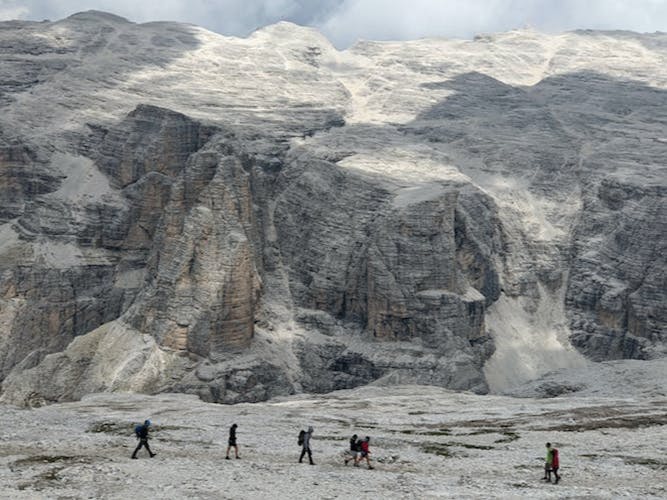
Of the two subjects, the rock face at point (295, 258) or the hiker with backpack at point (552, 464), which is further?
the rock face at point (295, 258)

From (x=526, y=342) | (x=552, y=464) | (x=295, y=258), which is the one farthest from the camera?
(x=526, y=342)

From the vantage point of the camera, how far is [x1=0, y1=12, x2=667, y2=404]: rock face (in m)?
124

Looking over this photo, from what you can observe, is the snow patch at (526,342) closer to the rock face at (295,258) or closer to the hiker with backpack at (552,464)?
the rock face at (295,258)

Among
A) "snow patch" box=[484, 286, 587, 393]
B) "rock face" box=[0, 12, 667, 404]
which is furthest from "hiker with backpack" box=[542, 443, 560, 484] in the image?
"snow patch" box=[484, 286, 587, 393]

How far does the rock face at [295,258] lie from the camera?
124 meters

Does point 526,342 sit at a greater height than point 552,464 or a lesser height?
greater

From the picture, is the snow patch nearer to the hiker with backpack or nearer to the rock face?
the rock face

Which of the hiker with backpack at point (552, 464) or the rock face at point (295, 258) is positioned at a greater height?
the rock face at point (295, 258)

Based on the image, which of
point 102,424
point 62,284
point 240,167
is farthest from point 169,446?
point 62,284

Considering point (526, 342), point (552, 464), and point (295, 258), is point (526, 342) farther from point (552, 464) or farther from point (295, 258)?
point (552, 464)

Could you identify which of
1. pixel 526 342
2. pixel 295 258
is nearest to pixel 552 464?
pixel 295 258

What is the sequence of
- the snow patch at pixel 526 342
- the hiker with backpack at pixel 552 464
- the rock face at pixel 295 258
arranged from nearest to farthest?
the hiker with backpack at pixel 552 464, the rock face at pixel 295 258, the snow patch at pixel 526 342

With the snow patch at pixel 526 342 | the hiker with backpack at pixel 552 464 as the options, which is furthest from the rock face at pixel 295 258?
the hiker with backpack at pixel 552 464

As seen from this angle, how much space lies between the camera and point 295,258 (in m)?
148
